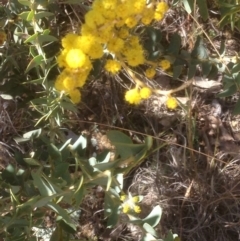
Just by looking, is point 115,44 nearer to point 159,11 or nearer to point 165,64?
point 159,11

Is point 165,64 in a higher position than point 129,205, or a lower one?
higher

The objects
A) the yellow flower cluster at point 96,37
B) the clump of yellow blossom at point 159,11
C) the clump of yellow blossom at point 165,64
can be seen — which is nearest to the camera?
the yellow flower cluster at point 96,37

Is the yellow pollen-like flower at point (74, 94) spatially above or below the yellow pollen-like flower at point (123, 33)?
below

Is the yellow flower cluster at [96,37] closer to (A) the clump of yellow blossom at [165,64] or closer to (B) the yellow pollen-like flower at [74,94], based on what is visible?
(B) the yellow pollen-like flower at [74,94]

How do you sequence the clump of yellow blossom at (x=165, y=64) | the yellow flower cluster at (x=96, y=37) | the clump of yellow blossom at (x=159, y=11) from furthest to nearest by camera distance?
1. the clump of yellow blossom at (x=165, y=64)
2. the clump of yellow blossom at (x=159, y=11)
3. the yellow flower cluster at (x=96, y=37)

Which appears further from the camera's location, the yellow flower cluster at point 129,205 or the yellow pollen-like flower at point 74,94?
the yellow flower cluster at point 129,205

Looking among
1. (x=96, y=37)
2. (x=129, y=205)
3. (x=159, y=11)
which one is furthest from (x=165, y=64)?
(x=129, y=205)

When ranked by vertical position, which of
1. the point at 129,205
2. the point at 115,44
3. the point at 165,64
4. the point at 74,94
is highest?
the point at 115,44

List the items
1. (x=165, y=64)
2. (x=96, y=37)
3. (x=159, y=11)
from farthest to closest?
(x=165, y=64) → (x=159, y=11) → (x=96, y=37)

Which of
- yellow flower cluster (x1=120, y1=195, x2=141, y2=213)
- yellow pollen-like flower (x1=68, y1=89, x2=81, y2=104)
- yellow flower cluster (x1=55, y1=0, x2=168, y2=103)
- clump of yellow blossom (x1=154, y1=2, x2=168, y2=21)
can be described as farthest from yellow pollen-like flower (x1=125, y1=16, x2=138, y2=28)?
yellow flower cluster (x1=120, y1=195, x2=141, y2=213)

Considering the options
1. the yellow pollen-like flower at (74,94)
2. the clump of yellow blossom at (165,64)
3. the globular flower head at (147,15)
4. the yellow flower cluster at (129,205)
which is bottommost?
the yellow flower cluster at (129,205)

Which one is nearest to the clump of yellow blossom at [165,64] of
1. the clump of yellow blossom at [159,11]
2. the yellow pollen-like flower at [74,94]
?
the clump of yellow blossom at [159,11]

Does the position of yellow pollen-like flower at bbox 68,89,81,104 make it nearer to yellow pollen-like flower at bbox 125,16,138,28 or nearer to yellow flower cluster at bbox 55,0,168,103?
yellow flower cluster at bbox 55,0,168,103
